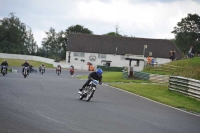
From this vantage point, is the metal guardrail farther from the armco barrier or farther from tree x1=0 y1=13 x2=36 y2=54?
tree x1=0 y1=13 x2=36 y2=54

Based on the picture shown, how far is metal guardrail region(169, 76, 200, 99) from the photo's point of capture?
22.6 m

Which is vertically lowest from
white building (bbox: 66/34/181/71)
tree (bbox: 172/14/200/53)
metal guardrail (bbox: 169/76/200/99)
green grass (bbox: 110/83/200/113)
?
green grass (bbox: 110/83/200/113)

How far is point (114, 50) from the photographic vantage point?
91.7m

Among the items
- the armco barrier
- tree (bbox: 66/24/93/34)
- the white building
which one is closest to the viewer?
the armco barrier

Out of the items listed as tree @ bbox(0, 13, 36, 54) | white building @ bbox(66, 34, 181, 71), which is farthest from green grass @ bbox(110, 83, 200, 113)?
tree @ bbox(0, 13, 36, 54)

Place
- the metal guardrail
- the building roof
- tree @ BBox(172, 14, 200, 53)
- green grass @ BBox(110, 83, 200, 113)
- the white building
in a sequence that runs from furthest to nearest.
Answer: tree @ BBox(172, 14, 200, 53)
the building roof
the white building
the metal guardrail
green grass @ BBox(110, 83, 200, 113)

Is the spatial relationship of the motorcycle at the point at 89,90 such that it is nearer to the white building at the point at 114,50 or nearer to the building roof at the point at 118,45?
the white building at the point at 114,50

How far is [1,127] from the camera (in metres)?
8.62

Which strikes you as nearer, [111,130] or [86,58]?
[111,130]

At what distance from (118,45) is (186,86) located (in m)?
68.5


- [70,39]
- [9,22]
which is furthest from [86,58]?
[9,22]

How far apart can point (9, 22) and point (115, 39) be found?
42.5 metres

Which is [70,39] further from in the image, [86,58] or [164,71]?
[164,71]

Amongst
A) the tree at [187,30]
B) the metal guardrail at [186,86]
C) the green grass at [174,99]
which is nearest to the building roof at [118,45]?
the tree at [187,30]
